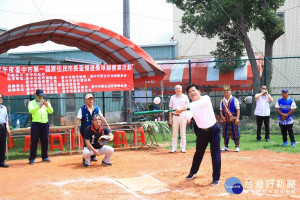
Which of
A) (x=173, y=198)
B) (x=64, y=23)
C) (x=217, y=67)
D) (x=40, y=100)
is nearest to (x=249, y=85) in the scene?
(x=217, y=67)

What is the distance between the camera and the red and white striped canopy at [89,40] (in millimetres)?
11070

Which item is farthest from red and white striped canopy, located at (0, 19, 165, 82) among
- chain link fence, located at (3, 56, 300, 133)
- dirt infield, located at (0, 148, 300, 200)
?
dirt infield, located at (0, 148, 300, 200)

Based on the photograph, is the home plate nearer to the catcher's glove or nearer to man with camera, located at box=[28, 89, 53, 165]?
the catcher's glove

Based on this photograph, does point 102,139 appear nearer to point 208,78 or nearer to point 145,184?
point 145,184

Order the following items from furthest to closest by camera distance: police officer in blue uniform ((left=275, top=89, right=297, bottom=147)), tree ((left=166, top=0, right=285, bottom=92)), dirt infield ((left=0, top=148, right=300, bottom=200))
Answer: tree ((left=166, top=0, right=285, bottom=92)), police officer in blue uniform ((left=275, top=89, right=297, bottom=147)), dirt infield ((left=0, top=148, right=300, bottom=200))

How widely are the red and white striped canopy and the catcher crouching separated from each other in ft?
12.5

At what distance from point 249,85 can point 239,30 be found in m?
3.02

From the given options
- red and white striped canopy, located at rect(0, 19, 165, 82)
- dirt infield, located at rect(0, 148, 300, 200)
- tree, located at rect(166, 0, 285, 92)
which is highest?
tree, located at rect(166, 0, 285, 92)

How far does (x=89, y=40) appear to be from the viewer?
43.7 feet

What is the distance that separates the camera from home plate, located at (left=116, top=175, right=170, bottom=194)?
236 inches

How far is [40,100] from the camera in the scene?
9055 millimetres

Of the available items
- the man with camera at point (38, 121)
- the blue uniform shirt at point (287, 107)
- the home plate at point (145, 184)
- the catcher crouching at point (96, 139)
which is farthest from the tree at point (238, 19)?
the home plate at point (145, 184)

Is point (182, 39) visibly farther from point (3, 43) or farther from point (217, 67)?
point (3, 43)

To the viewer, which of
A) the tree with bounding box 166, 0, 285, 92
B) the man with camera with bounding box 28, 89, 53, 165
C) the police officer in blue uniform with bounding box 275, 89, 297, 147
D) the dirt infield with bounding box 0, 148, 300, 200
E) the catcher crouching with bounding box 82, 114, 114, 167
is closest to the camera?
the dirt infield with bounding box 0, 148, 300, 200
